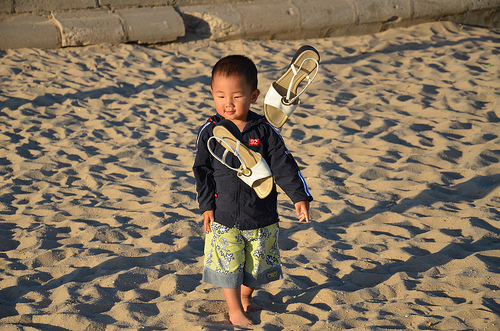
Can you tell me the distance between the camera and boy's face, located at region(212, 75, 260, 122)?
8.09 feet

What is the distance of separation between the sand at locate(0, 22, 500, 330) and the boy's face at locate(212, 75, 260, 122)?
109 centimetres

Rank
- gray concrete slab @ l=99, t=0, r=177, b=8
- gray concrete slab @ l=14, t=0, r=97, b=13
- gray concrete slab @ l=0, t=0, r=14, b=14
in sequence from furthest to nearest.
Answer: gray concrete slab @ l=99, t=0, r=177, b=8
gray concrete slab @ l=14, t=0, r=97, b=13
gray concrete slab @ l=0, t=0, r=14, b=14

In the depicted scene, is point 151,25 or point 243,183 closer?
point 243,183

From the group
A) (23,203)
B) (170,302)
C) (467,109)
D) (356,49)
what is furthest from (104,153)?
(356,49)

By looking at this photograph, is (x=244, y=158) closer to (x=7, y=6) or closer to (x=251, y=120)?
(x=251, y=120)

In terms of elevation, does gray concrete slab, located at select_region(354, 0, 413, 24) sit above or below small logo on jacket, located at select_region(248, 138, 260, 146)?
above

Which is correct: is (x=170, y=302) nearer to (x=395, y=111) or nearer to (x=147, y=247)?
(x=147, y=247)

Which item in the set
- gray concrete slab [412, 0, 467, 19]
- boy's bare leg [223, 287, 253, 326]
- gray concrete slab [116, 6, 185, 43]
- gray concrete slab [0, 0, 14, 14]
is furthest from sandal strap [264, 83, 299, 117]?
gray concrete slab [412, 0, 467, 19]

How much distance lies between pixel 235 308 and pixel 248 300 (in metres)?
0.17

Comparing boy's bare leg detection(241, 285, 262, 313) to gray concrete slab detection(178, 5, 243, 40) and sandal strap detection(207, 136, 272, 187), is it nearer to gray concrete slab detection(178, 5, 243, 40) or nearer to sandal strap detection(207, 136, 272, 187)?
sandal strap detection(207, 136, 272, 187)

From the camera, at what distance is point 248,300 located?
291 cm

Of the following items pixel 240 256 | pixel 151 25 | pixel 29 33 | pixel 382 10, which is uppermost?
pixel 382 10

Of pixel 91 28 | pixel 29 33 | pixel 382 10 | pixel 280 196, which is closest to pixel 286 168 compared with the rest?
pixel 280 196

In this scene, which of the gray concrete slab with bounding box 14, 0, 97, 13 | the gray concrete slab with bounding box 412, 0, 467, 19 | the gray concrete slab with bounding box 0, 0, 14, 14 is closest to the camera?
the gray concrete slab with bounding box 0, 0, 14, 14
